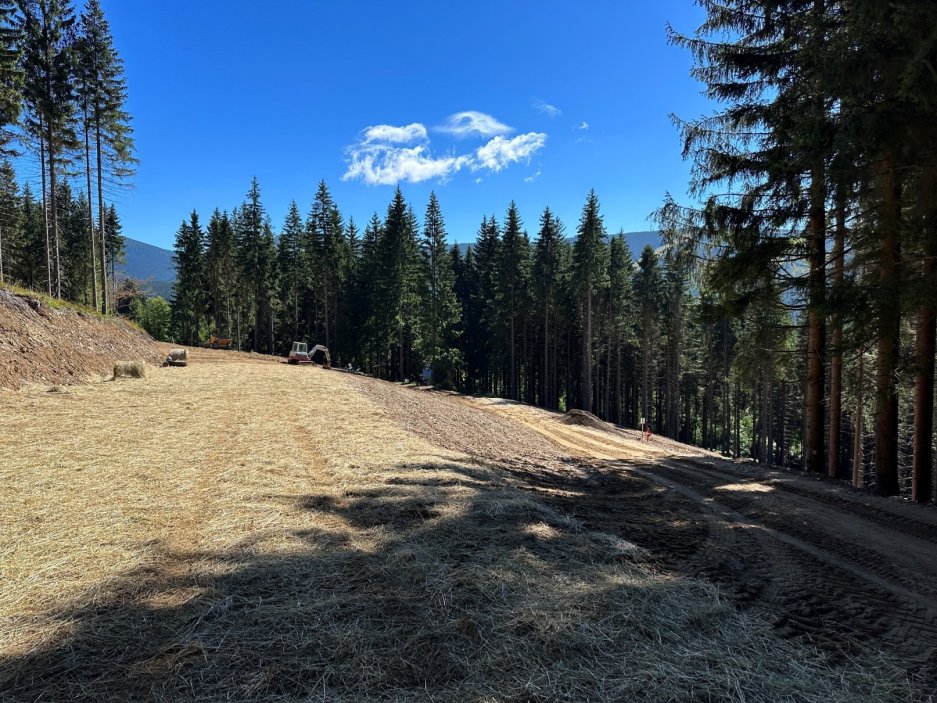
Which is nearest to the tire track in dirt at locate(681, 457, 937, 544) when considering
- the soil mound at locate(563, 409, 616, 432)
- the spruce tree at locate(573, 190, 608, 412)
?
the soil mound at locate(563, 409, 616, 432)

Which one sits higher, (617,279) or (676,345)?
(617,279)

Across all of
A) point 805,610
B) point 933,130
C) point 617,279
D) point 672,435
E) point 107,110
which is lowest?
point 672,435

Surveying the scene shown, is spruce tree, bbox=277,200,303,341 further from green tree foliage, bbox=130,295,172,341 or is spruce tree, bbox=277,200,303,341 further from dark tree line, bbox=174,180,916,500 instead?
green tree foliage, bbox=130,295,172,341

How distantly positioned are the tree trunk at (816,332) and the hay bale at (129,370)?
18770mm

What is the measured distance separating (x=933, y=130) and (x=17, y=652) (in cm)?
1116

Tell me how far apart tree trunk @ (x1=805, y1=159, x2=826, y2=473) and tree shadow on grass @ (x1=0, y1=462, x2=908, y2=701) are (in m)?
8.47

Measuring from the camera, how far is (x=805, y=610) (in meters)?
3.29

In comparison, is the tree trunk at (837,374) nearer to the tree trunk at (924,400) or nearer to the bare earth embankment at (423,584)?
the tree trunk at (924,400)

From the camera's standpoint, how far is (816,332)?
34.1 ft

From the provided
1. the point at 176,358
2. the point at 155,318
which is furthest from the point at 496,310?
the point at 155,318

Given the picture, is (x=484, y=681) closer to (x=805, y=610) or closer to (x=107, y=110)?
(x=805, y=610)

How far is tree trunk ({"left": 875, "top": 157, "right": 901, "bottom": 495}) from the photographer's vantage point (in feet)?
24.4

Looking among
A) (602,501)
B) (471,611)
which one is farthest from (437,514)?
(602,501)

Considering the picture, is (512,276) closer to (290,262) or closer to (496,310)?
(496,310)
